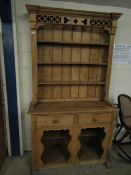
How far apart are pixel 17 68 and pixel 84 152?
1.56 meters

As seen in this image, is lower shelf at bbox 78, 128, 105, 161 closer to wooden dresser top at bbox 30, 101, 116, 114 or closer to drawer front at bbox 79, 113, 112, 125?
drawer front at bbox 79, 113, 112, 125

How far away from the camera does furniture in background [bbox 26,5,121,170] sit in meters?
1.93

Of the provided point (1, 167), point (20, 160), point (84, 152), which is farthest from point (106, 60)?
point (1, 167)

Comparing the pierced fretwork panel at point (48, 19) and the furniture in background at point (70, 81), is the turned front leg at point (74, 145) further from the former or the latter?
the pierced fretwork panel at point (48, 19)

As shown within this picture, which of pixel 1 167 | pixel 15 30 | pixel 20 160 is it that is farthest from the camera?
pixel 20 160

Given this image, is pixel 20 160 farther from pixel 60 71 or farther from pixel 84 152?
pixel 60 71

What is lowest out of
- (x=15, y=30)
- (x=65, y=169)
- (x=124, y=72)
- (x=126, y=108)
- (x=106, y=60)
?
(x=65, y=169)

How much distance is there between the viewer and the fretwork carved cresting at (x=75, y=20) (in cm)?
190

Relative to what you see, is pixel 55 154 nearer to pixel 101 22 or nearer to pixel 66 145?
pixel 66 145

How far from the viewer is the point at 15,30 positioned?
2004mm

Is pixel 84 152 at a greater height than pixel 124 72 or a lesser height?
lesser

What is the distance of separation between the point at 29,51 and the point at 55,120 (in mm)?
978

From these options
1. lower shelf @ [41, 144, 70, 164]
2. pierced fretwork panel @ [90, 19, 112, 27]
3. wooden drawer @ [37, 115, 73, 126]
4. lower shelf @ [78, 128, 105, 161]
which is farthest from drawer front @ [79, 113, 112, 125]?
pierced fretwork panel @ [90, 19, 112, 27]

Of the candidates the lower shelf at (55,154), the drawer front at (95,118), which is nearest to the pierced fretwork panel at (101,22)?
the drawer front at (95,118)
